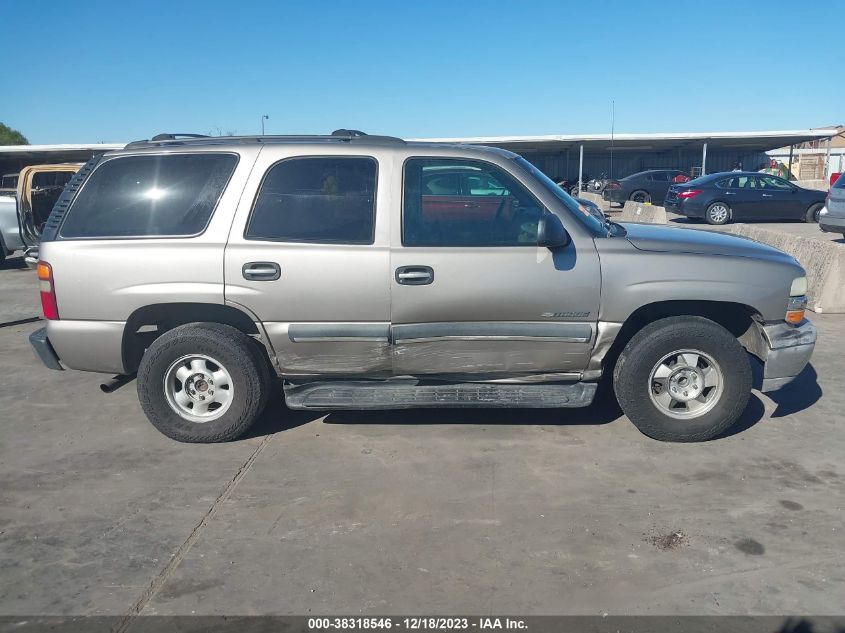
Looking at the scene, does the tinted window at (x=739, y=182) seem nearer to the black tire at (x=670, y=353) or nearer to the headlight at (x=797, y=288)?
the headlight at (x=797, y=288)

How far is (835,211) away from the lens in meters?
13.9

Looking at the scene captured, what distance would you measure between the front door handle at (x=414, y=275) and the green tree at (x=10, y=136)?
286 feet

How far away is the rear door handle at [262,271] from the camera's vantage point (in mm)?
4848

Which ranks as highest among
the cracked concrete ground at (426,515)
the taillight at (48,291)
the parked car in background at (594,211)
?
the parked car in background at (594,211)

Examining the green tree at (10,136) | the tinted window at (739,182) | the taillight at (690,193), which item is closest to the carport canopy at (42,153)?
the taillight at (690,193)

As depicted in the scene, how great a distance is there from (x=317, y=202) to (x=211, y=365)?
1288mm

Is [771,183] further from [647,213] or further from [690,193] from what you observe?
[647,213]

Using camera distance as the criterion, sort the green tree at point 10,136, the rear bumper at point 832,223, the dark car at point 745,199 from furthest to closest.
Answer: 1. the green tree at point 10,136
2. the dark car at point 745,199
3. the rear bumper at point 832,223

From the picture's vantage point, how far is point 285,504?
4.26 meters

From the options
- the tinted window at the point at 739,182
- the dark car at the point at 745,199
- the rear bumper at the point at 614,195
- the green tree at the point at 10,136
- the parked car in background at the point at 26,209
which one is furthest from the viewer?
the green tree at the point at 10,136

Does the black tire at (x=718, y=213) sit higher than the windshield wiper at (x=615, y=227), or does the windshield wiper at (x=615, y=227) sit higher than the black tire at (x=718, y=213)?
the windshield wiper at (x=615, y=227)

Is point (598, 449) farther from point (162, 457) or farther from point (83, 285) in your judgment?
point (83, 285)

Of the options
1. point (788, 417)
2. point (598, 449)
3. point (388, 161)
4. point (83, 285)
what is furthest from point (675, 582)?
point (83, 285)

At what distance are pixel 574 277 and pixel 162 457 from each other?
288 cm
